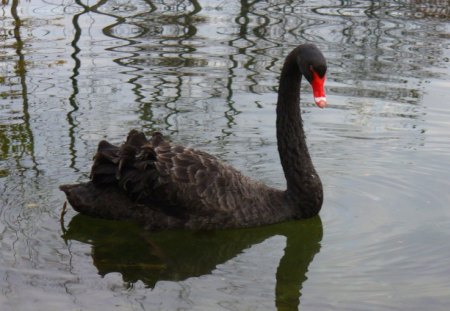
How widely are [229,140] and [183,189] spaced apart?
1623 mm

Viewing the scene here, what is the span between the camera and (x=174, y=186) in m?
5.17

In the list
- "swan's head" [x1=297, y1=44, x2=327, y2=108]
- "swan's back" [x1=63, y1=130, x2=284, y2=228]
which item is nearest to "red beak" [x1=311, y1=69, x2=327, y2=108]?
"swan's head" [x1=297, y1=44, x2=327, y2=108]

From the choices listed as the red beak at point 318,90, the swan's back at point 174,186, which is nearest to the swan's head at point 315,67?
the red beak at point 318,90

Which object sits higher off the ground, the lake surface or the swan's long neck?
the swan's long neck

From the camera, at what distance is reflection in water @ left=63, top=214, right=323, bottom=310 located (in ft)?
15.1

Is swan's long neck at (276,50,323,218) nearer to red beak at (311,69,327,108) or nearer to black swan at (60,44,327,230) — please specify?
black swan at (60,44,327,230)

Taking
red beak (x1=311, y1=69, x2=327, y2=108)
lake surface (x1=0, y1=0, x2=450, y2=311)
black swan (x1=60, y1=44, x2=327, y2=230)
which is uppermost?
red beak (x1=311, y1=69, x2=327, y2=108)

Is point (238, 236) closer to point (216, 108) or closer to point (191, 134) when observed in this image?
point (191, 134)

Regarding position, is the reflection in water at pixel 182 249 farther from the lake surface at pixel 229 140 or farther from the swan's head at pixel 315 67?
the swan's head at pixel 315 67

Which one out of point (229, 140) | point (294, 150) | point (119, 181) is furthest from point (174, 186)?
point (229, 140)

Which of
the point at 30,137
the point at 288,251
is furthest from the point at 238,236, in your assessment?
the point at 30,137

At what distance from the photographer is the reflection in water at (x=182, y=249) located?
459 cm

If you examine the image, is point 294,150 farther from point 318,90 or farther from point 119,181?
point 119,181

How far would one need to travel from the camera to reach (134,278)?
14.9 feet
